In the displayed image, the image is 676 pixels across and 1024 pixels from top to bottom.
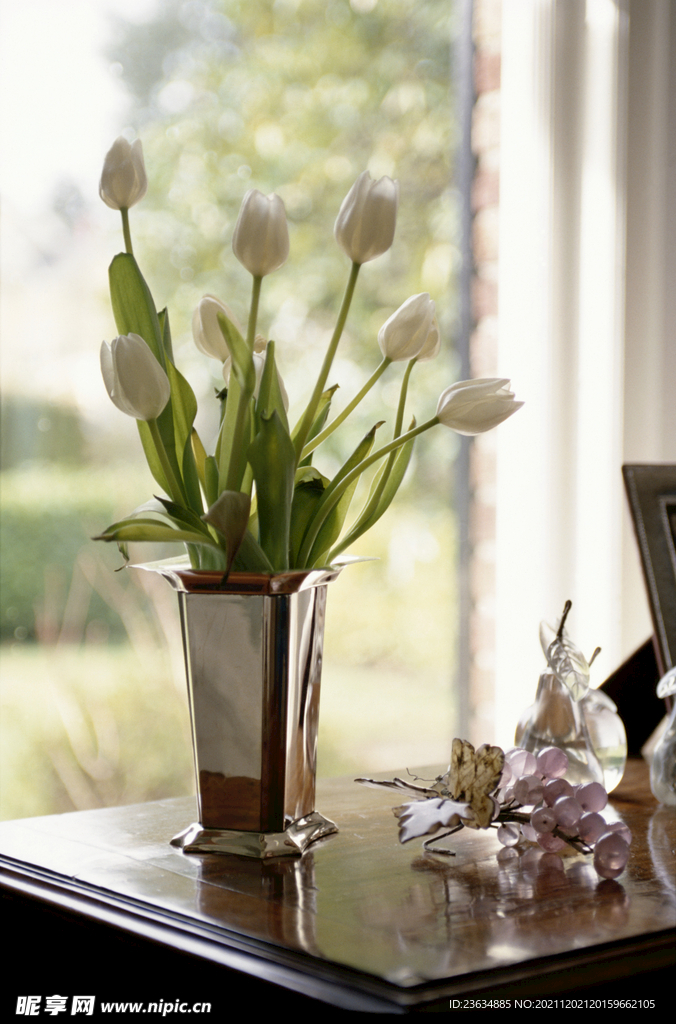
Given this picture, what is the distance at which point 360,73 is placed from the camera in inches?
78.5

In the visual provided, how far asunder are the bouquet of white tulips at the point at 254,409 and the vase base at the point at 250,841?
7.9 inches

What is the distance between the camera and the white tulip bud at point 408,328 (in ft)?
2.88

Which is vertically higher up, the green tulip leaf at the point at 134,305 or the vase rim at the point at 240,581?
the green tulip leaf at the point at 134,305

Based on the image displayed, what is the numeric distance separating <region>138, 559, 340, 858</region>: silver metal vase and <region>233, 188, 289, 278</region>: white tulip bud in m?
0.24

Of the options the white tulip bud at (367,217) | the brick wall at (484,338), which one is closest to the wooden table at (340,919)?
the white tulip bud at (367,217)

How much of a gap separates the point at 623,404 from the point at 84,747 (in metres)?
1.14

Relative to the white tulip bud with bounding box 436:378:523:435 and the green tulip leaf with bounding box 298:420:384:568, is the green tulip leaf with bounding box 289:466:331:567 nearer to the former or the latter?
the green tulip leaf with bounding box 298:420:384:568

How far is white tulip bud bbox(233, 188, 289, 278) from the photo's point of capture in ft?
2.63

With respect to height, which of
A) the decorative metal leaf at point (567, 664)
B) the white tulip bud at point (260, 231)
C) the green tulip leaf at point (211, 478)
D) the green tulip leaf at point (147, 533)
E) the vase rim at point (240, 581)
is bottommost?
the decorative metal leaf at point (567, 664)

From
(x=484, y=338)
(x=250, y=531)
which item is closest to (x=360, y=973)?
(x=250, y=531)

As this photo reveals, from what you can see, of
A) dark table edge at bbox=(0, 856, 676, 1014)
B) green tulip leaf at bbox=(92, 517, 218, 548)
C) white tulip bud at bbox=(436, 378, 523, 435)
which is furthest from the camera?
white tulip bud at bbox=(436, 378, 523, 435)

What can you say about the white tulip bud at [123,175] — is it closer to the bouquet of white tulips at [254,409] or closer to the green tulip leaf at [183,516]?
the bouquet of white tulips at [254,409]

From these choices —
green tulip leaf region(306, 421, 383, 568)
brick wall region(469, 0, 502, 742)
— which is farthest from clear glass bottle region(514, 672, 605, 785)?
brick wall region(469, 0, 502, 742)

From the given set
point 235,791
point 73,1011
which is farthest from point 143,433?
point 73,1011
